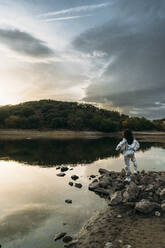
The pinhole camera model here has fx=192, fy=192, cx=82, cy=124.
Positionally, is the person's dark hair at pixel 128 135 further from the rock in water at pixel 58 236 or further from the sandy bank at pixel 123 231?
the rock in water at pixel 58 236

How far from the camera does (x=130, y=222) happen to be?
7398 mm

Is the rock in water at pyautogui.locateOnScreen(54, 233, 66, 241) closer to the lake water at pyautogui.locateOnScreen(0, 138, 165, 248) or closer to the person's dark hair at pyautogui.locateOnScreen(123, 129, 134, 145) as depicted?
the lake water at pyautogui.locateOnScreen(0, 138, 165, 248)

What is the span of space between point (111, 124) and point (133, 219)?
9699 centimetres

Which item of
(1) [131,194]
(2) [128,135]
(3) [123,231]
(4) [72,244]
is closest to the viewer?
(4) [72,244]

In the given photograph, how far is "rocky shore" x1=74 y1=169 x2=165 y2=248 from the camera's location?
6.06 m

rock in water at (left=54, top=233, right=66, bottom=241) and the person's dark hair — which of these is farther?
the person's dark hair

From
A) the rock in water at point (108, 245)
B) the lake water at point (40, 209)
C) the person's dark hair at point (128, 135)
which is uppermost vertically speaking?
the person's dark hair at point (128, 135)

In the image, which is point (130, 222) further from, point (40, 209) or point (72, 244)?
point (40, 209)

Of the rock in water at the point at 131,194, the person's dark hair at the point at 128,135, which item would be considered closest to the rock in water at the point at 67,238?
the rock in water at the point at 131,194

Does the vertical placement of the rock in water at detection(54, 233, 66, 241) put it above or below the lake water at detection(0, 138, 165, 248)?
above

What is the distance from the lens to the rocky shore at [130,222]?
6059 millimetres

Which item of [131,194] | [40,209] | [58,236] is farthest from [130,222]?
[40,209]

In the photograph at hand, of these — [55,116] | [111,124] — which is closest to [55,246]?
[111,124]

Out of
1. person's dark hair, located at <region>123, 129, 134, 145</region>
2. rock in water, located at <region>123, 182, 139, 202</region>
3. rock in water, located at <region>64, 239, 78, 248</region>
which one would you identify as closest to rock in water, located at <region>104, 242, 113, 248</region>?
rock in water, located at <region>64, 239, 78, 248</region>
